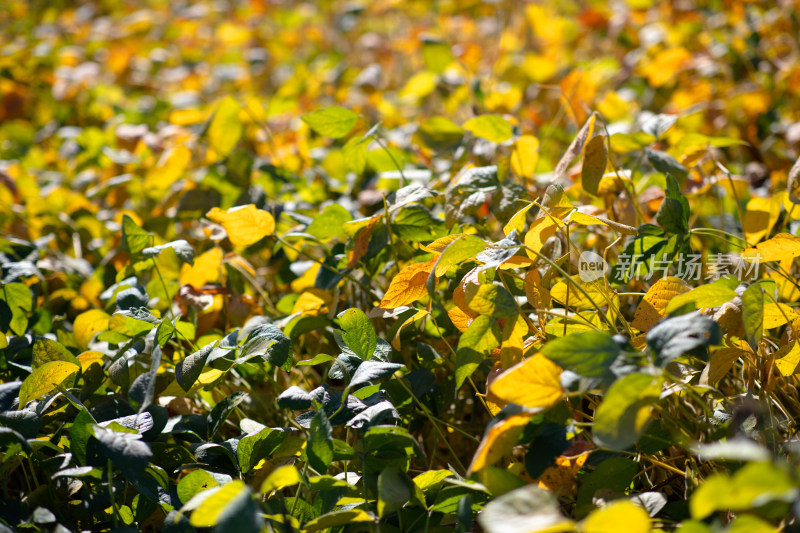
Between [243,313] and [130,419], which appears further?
[243,313]

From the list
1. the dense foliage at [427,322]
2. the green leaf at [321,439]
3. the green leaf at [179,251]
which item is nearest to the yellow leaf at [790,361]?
the dense foliage at [427,322]

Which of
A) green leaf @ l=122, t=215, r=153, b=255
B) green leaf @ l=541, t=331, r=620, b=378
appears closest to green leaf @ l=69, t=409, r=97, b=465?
green leaf @ l=122, t=215, r=153, b=255

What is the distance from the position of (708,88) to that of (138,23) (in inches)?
96.4

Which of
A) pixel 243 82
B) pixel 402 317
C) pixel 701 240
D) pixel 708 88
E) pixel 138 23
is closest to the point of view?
pixel 402 317

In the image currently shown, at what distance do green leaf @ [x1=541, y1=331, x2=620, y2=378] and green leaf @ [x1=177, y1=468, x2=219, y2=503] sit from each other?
0.41 meters

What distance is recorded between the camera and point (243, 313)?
1107 millimetres

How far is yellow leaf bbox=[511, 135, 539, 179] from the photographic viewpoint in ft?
3.83

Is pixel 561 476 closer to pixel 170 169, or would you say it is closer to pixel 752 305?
pixel 752 305

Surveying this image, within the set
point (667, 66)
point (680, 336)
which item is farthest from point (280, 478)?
point (667, 66)

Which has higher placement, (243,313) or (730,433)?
(730,433)

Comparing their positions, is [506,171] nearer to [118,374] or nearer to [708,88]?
[118,374]

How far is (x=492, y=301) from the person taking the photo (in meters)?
0.71

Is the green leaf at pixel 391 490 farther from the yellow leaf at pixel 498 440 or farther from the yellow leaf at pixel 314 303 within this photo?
the yellow leaf at pixel 314 303

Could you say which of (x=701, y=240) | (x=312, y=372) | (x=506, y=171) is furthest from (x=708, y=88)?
(x=312, y=372)
